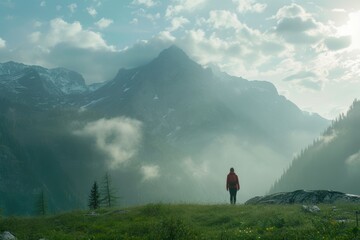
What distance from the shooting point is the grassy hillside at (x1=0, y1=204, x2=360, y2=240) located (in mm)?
16625

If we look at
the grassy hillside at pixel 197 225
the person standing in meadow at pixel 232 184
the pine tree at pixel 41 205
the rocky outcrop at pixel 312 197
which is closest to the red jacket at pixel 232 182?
the person standing in meadow at pixel 232 184

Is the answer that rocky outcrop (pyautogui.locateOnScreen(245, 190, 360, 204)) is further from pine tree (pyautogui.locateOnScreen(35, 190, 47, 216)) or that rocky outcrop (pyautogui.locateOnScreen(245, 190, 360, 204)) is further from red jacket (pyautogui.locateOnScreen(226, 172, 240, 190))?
pine tree (pyautogui.locateOnScreen(35, 190, 47, 216))

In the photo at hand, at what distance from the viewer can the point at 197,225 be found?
21.6 meters

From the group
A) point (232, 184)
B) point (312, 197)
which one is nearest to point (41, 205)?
point (232, 184)

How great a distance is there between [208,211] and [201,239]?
1027cm

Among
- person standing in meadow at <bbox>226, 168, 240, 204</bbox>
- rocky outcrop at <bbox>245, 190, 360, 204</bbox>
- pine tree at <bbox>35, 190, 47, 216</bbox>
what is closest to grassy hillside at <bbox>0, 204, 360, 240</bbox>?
rocky outcrop at <bbox>245, 190, 360, 204</bbox>

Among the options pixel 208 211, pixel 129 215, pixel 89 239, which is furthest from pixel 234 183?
pixel 89 239

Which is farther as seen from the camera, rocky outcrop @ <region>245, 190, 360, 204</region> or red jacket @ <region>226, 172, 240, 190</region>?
red jacket @ <region>226, 172, 240, 190</region>

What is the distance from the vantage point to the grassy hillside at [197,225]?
16625 millimetres

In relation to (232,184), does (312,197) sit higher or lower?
lower

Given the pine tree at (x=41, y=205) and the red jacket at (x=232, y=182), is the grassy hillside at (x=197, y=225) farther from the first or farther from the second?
the pine tree at (x=41, y=205)

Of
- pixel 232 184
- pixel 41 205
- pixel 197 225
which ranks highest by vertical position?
pixel 41 205

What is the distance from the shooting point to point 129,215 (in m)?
25.8

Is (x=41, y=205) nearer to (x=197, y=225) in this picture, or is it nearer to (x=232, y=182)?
(x=232, y=182)
